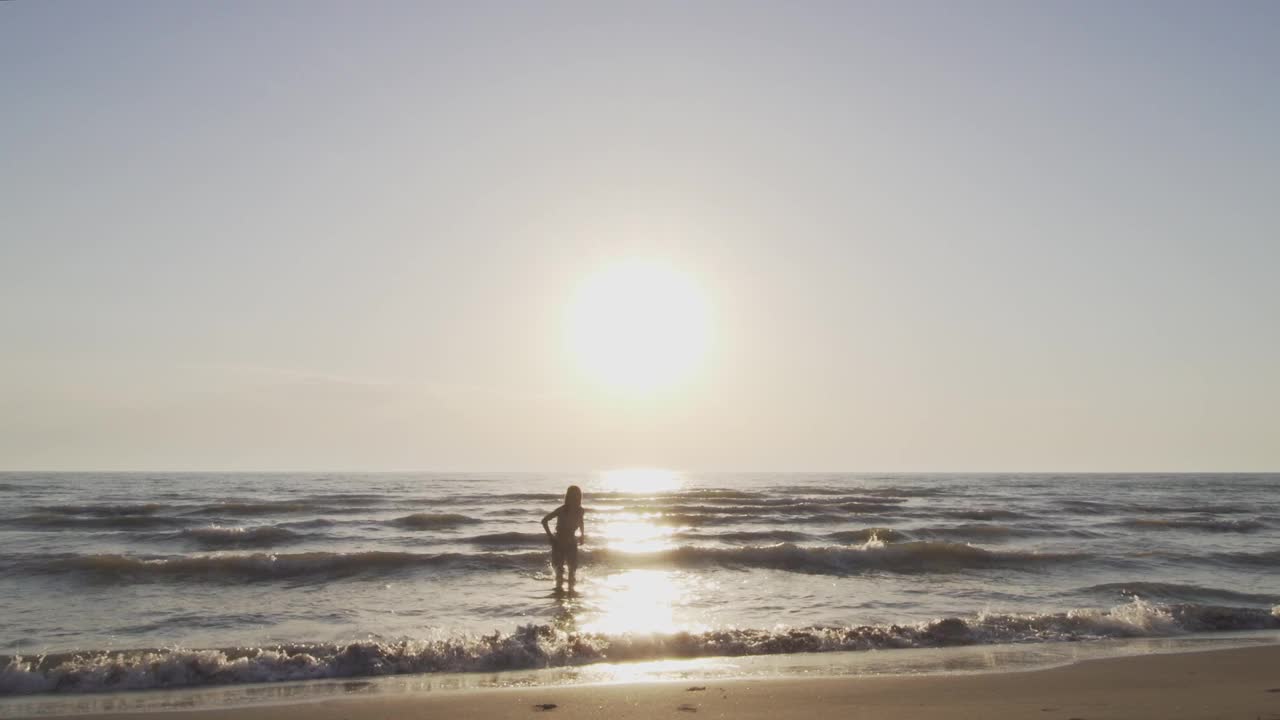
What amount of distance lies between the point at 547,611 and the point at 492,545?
12.0 m

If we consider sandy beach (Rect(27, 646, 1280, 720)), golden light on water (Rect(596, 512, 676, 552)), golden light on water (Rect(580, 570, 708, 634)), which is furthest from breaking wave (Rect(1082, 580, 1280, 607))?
golden light on water (Rect(596, 512, 676, 552))

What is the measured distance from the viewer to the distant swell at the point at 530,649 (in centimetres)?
914

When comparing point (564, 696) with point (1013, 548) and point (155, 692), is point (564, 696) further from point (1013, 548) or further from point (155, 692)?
point (1013, 548)

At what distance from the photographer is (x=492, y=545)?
25.2m

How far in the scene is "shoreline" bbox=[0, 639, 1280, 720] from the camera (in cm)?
732

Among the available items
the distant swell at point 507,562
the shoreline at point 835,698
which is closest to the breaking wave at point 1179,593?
the distant swell at point 507,562

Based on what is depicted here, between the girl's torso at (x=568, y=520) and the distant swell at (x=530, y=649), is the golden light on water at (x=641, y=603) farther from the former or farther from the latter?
the girl's torso at (x=568, y=520)

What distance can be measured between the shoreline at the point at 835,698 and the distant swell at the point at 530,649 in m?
0.54

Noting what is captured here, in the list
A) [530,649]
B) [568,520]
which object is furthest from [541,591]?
[530,649]

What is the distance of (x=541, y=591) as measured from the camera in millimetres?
15938

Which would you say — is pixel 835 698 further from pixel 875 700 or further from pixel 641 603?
pixel 641 603

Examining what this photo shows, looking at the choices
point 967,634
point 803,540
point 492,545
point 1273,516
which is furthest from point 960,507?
point 967,634

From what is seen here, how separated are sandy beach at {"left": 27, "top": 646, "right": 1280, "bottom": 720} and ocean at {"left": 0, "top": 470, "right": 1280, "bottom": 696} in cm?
201

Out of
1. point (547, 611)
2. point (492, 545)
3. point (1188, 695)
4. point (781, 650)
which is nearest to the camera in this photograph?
point (1188, 695)
